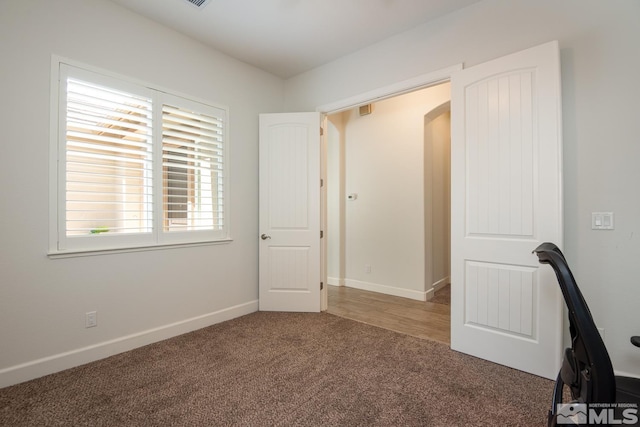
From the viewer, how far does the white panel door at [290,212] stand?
11.7 feet

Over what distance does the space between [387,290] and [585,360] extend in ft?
11.3

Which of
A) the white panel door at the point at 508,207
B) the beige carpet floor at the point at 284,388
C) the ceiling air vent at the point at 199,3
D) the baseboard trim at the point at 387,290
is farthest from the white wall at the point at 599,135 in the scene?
the ceiling air vent at the point at 199,3

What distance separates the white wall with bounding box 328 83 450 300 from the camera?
414 cm

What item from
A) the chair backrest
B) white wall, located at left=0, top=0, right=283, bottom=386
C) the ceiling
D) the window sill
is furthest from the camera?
the ceiling

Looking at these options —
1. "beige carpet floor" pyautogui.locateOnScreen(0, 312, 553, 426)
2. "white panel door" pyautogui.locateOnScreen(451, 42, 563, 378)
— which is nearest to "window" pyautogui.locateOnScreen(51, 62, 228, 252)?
"beige carpet floor" pyautogui.locateOnScreen(0, 312, 553, 426)

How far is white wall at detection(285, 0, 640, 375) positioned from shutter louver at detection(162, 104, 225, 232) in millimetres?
2797

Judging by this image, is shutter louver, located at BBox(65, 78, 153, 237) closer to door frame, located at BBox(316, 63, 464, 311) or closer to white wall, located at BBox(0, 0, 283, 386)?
white wall, located at BBox(0, 0, 283, 386)

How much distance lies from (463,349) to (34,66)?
398 centimetres

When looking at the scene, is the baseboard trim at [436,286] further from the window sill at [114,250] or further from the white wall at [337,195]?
the window sill at [114,250]

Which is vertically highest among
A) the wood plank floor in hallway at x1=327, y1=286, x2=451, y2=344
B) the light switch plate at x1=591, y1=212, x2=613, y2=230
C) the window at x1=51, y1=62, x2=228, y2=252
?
the window at x1=51, y1=62, x2=228, y2=252

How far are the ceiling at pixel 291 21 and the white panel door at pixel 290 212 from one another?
74 cm

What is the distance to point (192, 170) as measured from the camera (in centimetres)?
311

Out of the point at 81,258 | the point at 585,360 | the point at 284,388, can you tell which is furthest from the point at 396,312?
the point at 81,258

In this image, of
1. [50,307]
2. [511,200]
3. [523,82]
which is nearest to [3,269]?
[50,307]
